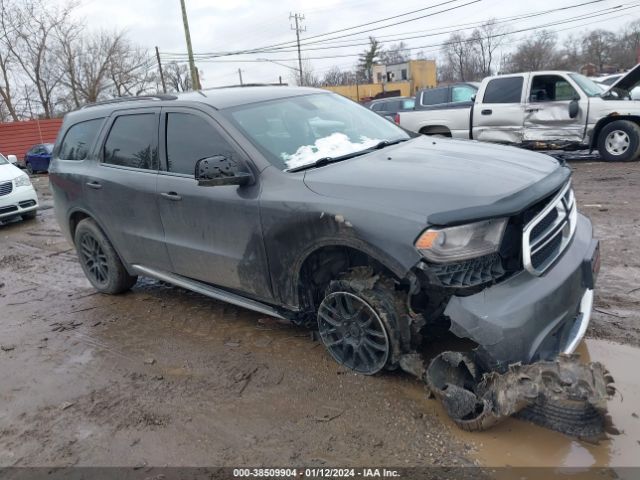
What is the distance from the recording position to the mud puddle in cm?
252

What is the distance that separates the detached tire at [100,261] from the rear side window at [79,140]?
0.67 meters

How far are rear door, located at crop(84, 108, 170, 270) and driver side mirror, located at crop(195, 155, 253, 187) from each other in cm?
97

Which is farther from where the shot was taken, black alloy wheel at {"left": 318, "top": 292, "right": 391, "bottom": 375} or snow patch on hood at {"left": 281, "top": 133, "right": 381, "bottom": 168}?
snow patch on hood at {"left": 281, "top": 133, "right": 381, "bottom": 168}

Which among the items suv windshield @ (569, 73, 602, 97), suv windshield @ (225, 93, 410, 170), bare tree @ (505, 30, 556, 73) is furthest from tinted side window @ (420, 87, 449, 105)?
bare tree @ (505, 30, 556, 73)

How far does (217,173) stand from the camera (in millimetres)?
3355

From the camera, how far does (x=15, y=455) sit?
2982 millimetres

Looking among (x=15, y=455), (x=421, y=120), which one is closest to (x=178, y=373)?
(x=15, y=455)

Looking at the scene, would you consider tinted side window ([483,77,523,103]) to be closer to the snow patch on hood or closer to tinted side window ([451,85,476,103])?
tinted side window ([451,85,476,103])

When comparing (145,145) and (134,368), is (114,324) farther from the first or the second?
(145,145)

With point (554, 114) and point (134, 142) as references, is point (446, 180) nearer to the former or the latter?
point (134, 142)

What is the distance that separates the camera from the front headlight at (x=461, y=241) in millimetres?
2689

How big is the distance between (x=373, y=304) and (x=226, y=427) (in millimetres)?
1109

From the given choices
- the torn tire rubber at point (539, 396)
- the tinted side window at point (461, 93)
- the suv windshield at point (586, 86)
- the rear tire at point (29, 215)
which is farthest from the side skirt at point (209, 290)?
the tinted side window at point (461, 93)

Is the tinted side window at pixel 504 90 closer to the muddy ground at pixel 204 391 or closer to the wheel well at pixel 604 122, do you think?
the wheel well at pixel 604 122
